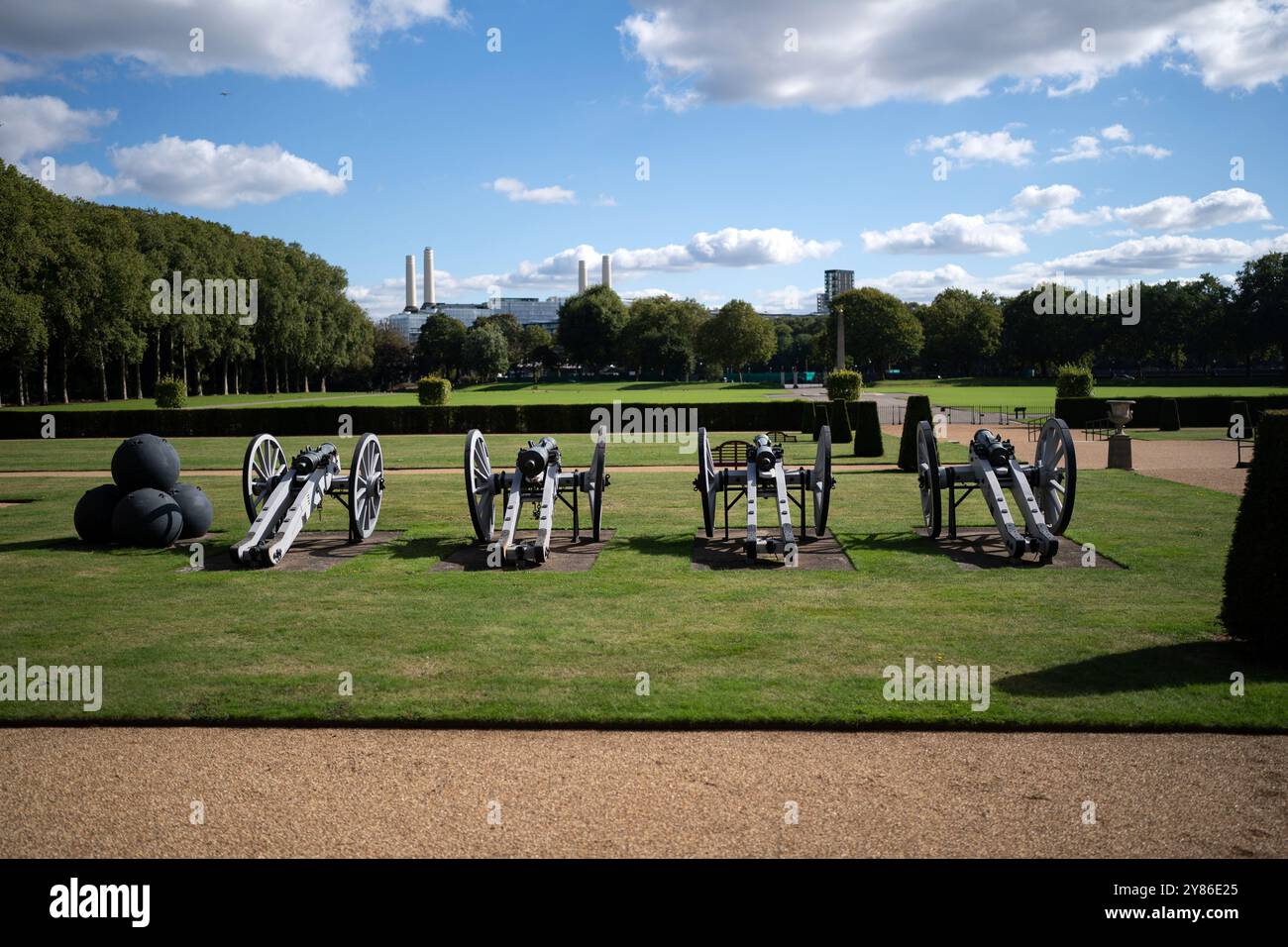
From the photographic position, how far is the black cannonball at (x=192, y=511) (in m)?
13.8

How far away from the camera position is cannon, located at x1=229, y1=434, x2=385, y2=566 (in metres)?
11.9

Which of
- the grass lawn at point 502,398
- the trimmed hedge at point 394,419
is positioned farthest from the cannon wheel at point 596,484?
the grass lawn at point 502,398

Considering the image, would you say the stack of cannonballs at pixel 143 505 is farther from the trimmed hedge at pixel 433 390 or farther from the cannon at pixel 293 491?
the trimmed hedge at pixel 433 390

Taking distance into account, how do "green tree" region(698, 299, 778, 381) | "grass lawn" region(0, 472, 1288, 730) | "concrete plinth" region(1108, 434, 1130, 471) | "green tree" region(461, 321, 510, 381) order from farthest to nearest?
"green tree" region(461, 321, 510, 381)
"green tree" region(698, 299, 778, 381)
"concrete plinth" region(1108, 434, 1130, 471)
"grass lawn" region(0, 472, 1288, 730)

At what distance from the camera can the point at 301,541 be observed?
1363 cm

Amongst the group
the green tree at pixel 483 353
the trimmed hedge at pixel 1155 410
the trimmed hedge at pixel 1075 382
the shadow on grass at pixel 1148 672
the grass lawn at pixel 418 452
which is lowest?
the shadow on grass at pixel 1148 672

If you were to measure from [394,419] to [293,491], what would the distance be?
1073 inches

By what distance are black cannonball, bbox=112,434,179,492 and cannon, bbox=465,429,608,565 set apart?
4.43 meters

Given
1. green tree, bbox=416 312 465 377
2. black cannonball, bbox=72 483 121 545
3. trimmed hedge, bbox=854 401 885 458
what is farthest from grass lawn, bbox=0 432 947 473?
green tree, bbox=416 312 465 377

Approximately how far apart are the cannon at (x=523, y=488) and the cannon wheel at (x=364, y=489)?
1.51 meters

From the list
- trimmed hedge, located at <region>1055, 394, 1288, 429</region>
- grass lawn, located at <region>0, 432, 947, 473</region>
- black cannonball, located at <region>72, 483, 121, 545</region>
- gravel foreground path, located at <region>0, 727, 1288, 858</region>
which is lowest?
gravel foreground path, located at <region>0, 727, 1288, 858</region>

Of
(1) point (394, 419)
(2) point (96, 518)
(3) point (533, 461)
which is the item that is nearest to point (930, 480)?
(3) point (533, 461)

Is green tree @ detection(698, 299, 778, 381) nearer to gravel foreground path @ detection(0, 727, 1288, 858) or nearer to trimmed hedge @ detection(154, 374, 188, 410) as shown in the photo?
trimmed hedge @ detection(154, 374, 188, 410)

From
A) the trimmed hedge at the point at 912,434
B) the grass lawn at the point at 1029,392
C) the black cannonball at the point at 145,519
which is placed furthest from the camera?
the grass lawn at the point at 1029,392
